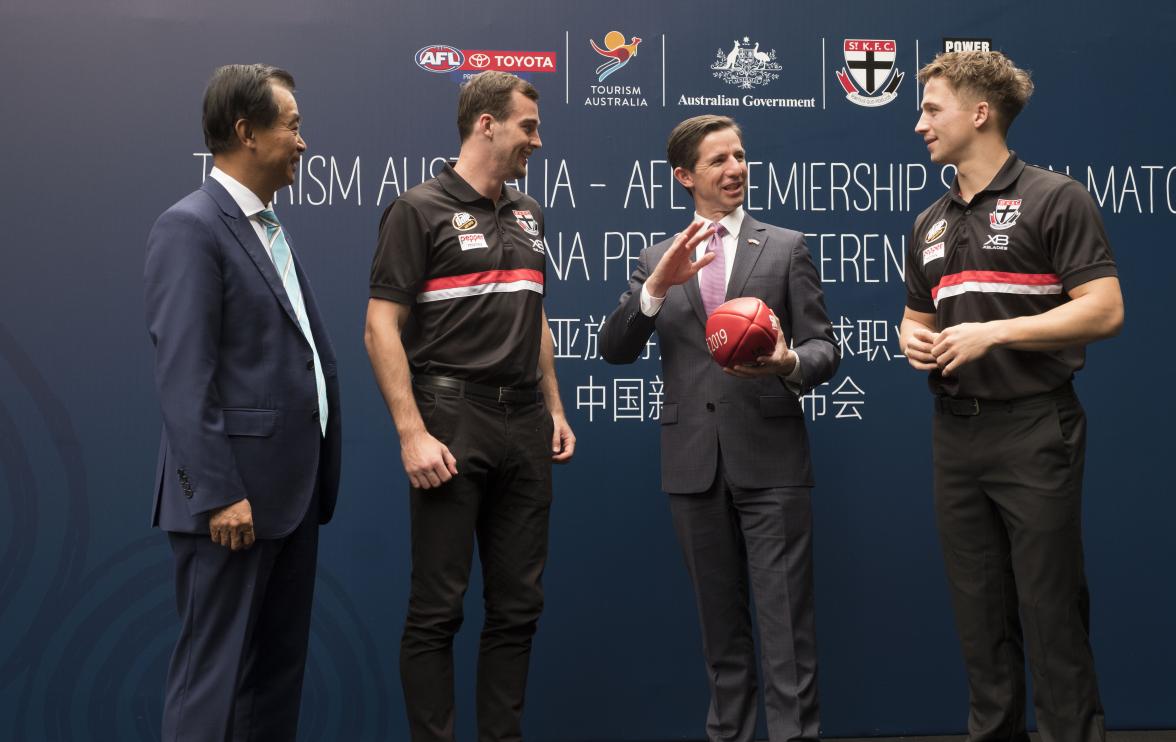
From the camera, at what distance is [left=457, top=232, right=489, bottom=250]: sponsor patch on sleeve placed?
279 centimetres

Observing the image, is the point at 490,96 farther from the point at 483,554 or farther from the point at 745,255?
the point at 483,554

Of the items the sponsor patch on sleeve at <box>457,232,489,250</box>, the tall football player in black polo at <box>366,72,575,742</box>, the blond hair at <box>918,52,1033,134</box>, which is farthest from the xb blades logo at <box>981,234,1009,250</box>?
the sponsor patch on sleeve at <box>457,232,489,250</box>

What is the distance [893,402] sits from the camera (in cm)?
362

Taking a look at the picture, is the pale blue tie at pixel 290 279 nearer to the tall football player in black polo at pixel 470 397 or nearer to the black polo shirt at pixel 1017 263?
the tall football player in black polo at pixel 470 397

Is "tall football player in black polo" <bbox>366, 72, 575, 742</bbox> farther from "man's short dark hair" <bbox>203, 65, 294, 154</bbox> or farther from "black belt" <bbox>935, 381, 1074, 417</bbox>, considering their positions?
"black belt" <bbox>935, 381, 1074, 417</bbox>

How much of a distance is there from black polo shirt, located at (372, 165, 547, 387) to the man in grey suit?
1.09 ft

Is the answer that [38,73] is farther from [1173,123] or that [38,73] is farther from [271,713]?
[1173,123]

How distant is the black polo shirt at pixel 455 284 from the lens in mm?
2750

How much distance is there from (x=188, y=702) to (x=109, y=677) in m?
1.38

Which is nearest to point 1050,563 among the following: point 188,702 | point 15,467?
point 188,702

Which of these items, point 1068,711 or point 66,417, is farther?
point 66,417

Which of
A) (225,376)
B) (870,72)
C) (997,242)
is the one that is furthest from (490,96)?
(870,72)

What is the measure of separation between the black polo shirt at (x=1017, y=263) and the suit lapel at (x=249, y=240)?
156 cm

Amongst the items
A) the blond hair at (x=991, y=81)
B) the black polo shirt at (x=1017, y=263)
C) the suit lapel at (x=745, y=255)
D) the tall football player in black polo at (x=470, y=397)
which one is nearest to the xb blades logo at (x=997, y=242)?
the black polo shirt at (x=1017, y=263)
